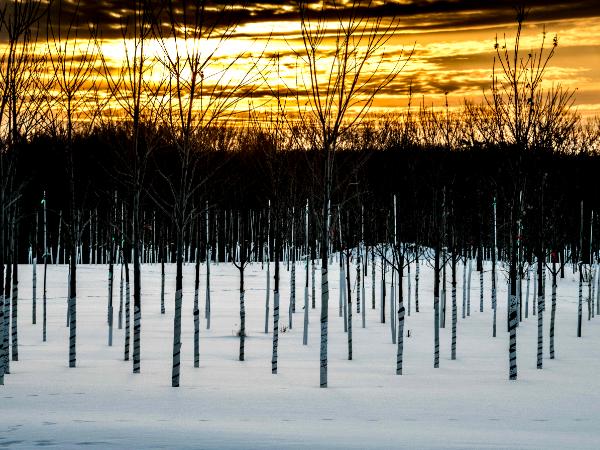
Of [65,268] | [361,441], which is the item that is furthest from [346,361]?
[65,268]

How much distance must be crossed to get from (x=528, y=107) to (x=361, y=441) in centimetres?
1391

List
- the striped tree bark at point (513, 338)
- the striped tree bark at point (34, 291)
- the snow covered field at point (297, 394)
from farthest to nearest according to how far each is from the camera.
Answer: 1. the striped tree bark at point (34, 291)
2. the striped tree bark at point (513, 338)
3. the snow covered field at point (297, 394)

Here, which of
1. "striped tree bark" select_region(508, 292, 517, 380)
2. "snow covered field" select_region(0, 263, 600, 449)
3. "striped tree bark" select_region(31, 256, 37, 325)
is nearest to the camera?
"snow covered field" select_region(0, 263, 600, 449)

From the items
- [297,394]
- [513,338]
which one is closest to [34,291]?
[297,394]

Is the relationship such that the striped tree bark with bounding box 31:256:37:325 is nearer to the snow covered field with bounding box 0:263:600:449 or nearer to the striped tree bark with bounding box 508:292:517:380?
the snow covered field with bounding box 0:263:600:449

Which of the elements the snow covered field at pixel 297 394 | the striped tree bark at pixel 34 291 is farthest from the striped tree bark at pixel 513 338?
the striped tree bark at pixel 34 291

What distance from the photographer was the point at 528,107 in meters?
21.8

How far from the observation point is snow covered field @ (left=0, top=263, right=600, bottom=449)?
10.2 meters

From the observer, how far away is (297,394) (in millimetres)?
14484

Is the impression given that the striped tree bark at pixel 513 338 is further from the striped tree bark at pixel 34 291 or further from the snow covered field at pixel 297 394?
the striped tree bark at pixel 34 291

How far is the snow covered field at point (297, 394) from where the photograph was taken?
400 inches

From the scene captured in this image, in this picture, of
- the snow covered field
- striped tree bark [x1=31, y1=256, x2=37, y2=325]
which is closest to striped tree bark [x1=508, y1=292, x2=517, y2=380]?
the snow covered field

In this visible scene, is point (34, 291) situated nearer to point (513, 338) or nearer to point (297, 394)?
point (297, 394)

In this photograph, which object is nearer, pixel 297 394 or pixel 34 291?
pixel 297 394
